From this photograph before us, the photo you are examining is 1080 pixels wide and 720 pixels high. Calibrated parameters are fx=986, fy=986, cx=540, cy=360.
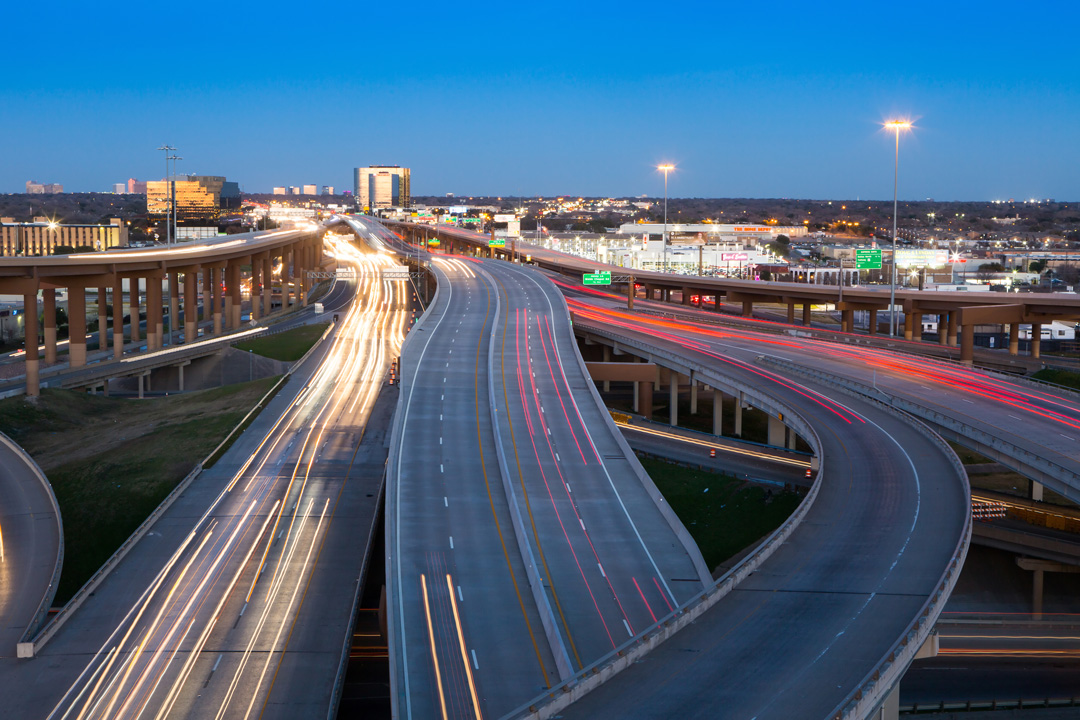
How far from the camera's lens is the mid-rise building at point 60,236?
16425 cm

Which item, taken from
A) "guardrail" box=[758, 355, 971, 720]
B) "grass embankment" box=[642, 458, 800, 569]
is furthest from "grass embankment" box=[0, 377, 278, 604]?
"guardrail" box=[758, 355, 971, 720]

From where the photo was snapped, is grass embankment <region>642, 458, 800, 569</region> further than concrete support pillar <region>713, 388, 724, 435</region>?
No

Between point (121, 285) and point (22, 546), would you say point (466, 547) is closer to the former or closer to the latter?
point (22, 546)

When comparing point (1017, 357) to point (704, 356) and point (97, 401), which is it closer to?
point (704, 356)

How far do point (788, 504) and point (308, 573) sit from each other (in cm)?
2196

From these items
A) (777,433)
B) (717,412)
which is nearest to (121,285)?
(717,412)

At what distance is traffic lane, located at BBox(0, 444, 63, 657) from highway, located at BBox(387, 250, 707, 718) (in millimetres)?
11935

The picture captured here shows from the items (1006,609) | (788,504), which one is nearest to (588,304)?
(788,504)

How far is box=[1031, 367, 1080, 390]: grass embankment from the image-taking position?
210 feet

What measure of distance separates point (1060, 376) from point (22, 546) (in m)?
61.7

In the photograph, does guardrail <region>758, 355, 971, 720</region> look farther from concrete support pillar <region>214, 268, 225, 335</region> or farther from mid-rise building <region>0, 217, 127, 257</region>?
mid-rise building <region>0, 217, 127, 257</region>

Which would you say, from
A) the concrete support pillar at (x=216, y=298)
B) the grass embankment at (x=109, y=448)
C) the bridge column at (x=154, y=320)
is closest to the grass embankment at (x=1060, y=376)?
the grass embankment at (x=109, y=448)

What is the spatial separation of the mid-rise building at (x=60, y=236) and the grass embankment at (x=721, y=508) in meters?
140

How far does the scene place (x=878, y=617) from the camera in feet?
77.8
